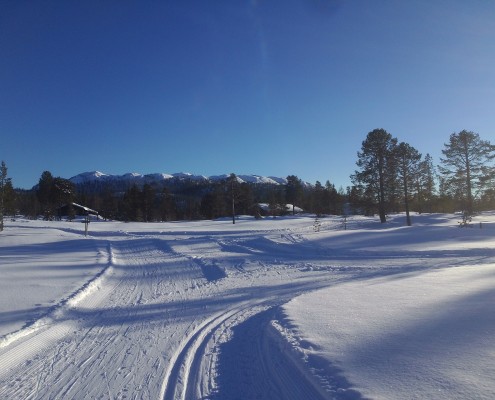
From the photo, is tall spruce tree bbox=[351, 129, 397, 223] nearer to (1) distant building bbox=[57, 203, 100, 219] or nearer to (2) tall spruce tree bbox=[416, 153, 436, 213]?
(2) tall spruce tree bbox=[416, 153, 436, 213]

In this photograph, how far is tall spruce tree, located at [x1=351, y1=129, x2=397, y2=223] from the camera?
32656 millimetres

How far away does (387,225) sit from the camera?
3262 cm

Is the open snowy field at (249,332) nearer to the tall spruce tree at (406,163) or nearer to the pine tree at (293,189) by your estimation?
the tall spruce tree at (406,163)

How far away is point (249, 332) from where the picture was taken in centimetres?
595

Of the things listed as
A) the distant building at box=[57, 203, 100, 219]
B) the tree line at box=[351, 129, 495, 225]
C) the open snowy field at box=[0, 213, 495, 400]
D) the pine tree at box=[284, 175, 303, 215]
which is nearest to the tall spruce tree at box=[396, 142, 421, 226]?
the tree line at box=[351, 129, 495, 225]

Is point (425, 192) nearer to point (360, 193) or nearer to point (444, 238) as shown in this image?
point (360, 193)

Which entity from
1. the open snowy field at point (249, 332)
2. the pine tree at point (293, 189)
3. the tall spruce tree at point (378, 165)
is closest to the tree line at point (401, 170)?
the tall spruce tree at point (378, 165)

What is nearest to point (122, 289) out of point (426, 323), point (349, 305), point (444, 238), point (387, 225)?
point (349, 305)

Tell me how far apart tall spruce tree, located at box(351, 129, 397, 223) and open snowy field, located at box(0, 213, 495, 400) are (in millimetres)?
21089

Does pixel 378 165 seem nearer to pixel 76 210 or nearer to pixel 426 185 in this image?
pixel 426 185

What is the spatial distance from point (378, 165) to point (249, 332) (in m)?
30.4

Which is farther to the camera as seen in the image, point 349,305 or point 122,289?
point 122,289

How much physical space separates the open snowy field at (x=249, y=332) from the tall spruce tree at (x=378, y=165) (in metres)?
21.1

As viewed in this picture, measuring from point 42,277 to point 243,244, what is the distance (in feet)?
38.5
